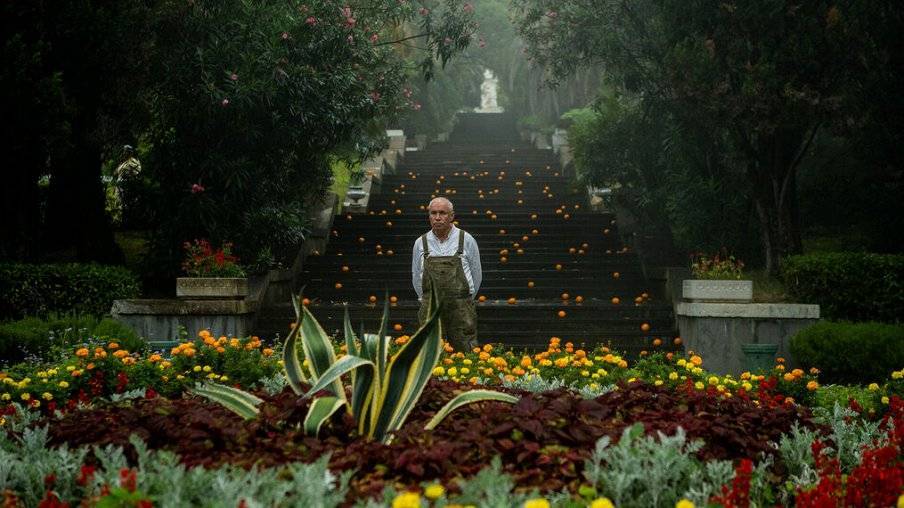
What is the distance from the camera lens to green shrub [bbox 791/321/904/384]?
10.9 m

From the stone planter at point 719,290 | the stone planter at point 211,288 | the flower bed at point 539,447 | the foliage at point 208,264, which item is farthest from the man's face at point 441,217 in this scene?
the foliage at point 208,264

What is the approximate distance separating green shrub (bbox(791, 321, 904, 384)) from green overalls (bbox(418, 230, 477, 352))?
14.6 feet

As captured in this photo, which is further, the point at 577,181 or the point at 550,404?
the point at 577,181

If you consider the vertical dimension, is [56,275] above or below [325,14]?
below

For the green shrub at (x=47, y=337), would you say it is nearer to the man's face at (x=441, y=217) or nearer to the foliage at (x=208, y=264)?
the foliage at (x=208, y=264)

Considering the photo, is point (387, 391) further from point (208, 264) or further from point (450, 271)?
point (208, 264)

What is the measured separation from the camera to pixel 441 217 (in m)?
8.58

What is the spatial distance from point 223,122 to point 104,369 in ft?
24.7

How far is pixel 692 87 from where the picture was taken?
44.3 feet

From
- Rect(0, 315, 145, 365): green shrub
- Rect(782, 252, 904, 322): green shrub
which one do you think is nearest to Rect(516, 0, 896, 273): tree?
Rect(782, 252, 904, 322): green shrub

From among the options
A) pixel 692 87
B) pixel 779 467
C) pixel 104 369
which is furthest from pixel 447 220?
pixel 692 87

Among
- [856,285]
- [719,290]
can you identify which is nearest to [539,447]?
[719,290]

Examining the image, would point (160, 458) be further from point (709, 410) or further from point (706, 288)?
point (706, 288)

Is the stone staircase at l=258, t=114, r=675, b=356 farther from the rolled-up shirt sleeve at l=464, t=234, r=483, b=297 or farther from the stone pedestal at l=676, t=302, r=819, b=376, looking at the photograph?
the rolled-up shirt sleeve at l=464, t=234, r=483, b=297
